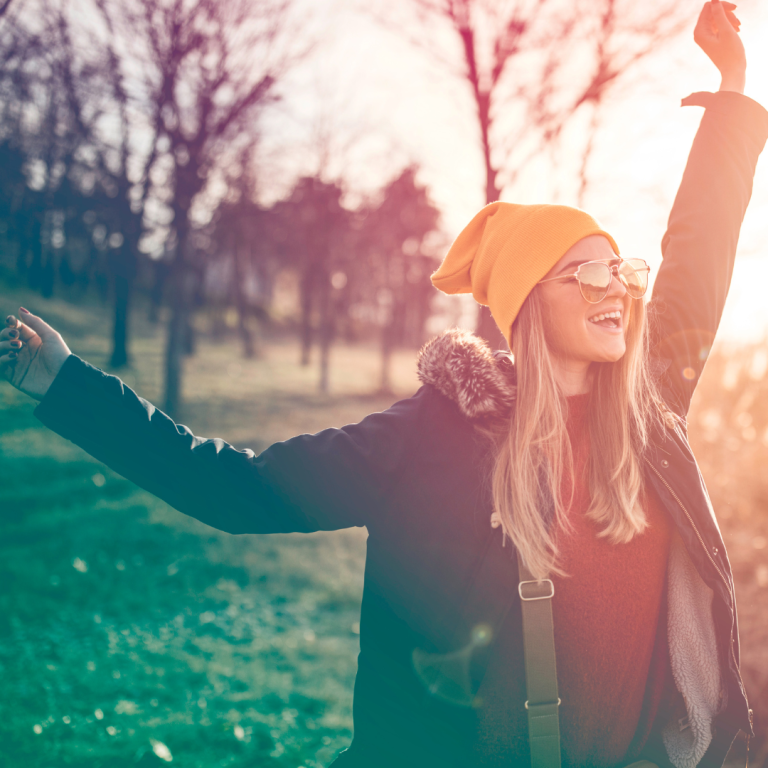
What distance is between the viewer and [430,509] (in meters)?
1.43

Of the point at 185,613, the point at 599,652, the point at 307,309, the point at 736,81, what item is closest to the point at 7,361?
the point at 599,652

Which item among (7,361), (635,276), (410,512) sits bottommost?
(410,512)

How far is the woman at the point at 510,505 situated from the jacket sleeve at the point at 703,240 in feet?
0.73

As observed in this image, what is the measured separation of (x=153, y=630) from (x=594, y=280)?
351 centimetres

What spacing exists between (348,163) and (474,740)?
1271 centimetres

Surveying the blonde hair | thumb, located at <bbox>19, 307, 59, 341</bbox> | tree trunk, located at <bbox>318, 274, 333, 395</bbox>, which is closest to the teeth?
the blonde hair

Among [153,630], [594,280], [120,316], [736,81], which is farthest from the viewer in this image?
[120,316]

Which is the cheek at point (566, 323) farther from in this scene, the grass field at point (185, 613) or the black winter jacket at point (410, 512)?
the grass field at point (185, 613)

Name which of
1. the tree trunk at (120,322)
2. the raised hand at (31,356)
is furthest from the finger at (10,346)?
the tree trunk at (120,322)

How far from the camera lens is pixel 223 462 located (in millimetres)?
1351

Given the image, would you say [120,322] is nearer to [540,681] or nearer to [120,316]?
[120,316]

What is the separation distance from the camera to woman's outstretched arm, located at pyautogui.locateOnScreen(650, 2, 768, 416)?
195cm

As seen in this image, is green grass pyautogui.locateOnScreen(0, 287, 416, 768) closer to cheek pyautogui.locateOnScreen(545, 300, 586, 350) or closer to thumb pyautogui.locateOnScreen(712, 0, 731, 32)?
Answer: cheek pyautogui.locateOnScreen(545, 300, 586, 350)

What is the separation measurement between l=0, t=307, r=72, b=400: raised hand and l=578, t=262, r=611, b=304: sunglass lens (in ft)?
4.38
